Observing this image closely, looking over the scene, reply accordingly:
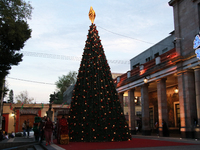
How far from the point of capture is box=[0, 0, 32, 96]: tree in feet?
47.3

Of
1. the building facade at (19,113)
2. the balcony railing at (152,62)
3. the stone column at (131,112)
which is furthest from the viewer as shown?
the building facade at (19,113)

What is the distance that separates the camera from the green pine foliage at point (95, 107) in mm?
13922

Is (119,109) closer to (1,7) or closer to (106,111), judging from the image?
(106,111)

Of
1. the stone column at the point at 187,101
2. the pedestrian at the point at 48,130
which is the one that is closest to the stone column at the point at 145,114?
the stone column at the point at 187,101

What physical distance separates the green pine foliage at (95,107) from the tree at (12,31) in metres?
4.31

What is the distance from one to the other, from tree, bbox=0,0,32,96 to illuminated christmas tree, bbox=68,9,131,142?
4.26 metres

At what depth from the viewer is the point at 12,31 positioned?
47.6 feet

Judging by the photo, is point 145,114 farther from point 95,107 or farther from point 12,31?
point 12,31

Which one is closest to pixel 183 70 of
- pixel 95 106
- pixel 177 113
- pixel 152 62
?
pixel 152 62

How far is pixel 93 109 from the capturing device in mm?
14250

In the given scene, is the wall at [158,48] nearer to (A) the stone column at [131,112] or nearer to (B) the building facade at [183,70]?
(B) the building facade at [183,70]

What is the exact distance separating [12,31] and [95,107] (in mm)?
6629

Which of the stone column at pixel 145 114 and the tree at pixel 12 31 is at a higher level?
the tree at pixel 12 31

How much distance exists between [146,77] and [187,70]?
6114 millimetres
